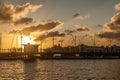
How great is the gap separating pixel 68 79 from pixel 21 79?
36.5 feet

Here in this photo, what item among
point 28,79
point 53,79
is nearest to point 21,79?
point 28,79

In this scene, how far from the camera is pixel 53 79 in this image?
286ft

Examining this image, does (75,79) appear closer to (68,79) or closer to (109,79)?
(68,79)

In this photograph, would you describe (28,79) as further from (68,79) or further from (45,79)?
(68,79)

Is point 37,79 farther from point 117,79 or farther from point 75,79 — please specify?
point 117,79

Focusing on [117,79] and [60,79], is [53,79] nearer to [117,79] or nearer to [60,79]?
[60,79]

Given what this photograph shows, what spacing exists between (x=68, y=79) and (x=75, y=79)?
1697 mm

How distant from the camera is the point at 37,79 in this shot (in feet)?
287

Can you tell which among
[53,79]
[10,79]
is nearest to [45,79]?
[53,79]

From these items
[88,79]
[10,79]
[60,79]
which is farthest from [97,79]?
[10,79]

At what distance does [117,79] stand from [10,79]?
2487 centimetres

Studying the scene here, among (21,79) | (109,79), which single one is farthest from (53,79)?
(109,79)

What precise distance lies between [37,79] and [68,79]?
7.33m

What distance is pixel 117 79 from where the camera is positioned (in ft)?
279
